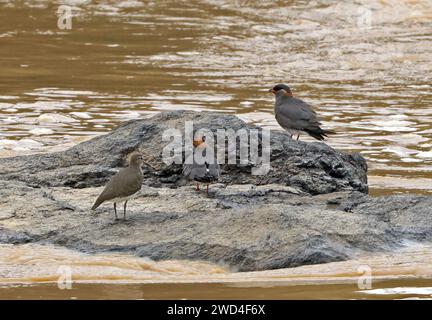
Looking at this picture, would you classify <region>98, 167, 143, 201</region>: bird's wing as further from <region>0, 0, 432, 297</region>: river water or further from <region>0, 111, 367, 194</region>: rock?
<region>0, 0, 432, 297</region>: river water

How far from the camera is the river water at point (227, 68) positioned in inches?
523

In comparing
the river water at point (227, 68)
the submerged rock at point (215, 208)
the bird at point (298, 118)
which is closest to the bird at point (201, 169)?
the submerged rock at point (215, 208)

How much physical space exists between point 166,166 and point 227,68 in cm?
851

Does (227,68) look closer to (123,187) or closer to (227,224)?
(123,187)

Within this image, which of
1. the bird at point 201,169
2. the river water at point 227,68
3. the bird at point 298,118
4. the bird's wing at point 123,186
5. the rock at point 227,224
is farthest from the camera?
the river water at point 227,68

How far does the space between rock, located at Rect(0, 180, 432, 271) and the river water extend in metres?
2.02

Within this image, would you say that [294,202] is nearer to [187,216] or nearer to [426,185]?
[187,216]

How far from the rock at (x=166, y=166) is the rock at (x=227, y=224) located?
0.92 ft

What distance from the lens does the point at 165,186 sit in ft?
31.0

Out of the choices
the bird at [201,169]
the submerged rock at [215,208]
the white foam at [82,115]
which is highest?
the bird at [201,169]

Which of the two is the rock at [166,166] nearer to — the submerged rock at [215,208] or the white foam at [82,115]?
the submerged rock at [215,208]

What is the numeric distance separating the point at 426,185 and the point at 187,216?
3433 mm

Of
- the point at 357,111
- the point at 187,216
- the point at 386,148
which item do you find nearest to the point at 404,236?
the point at 187,216
